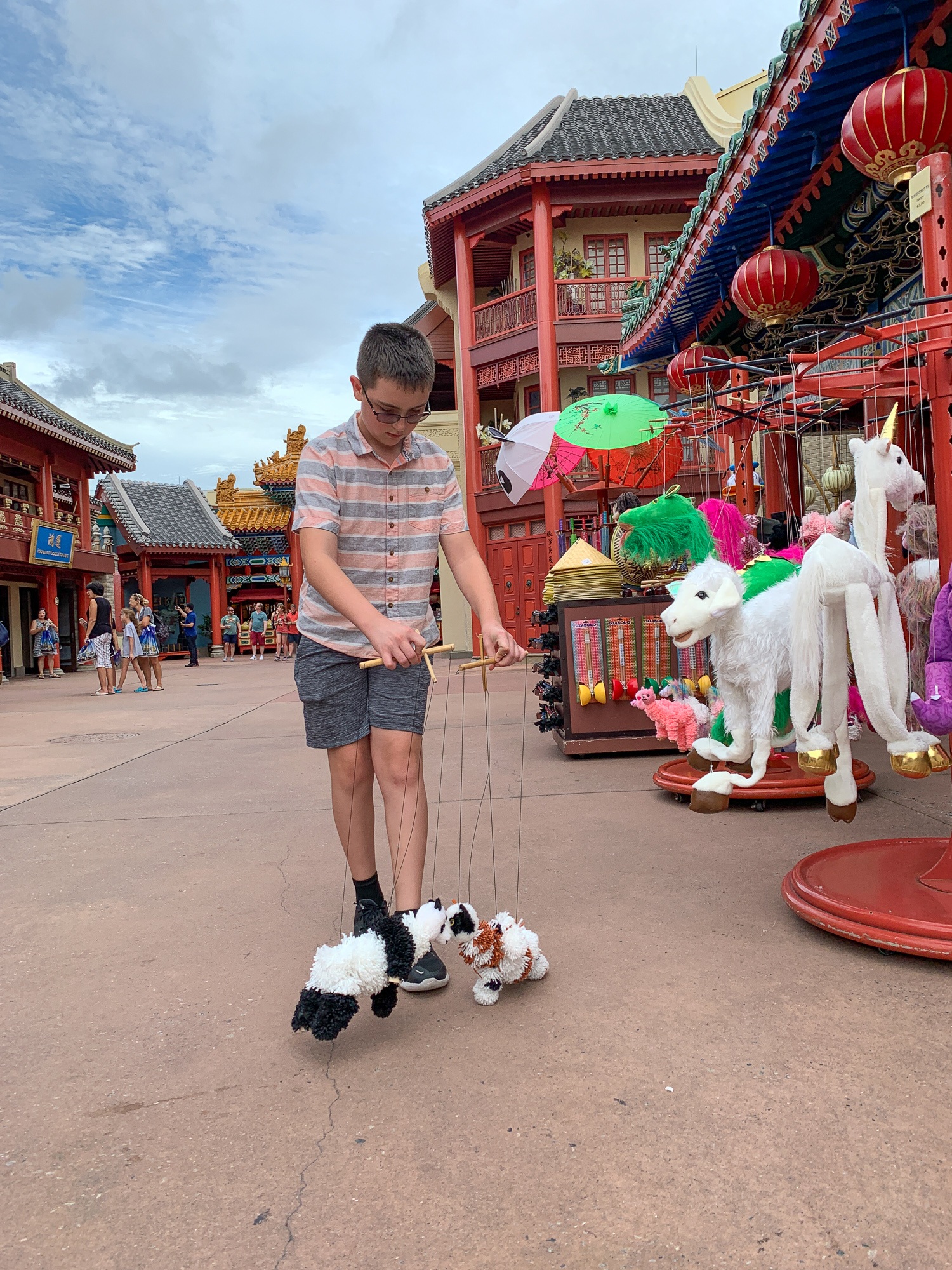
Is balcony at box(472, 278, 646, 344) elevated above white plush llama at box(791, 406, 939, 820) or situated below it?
above

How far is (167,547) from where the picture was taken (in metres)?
28.8

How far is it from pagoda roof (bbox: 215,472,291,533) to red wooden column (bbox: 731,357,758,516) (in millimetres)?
26005

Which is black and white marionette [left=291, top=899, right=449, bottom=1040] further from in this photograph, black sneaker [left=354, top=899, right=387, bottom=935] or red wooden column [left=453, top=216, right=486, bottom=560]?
red wooden column [left=453, top=216, right=486, bottom=560]

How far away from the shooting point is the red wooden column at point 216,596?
98.8 feet

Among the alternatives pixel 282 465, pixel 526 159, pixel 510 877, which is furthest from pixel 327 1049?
pixel 282 465

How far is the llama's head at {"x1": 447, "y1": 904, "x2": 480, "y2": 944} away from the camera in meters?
2.30

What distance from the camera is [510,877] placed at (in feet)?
11.1

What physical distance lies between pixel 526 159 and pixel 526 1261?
16.7 metres

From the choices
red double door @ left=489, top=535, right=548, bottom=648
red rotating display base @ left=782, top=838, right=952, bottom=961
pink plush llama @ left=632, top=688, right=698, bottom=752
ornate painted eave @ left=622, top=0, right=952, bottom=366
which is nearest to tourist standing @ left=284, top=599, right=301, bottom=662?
red double door @ left=489, top=535, right=548, bottom=648

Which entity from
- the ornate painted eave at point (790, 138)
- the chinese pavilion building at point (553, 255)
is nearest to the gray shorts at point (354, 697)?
the ornate painted eave at point (790, 138)

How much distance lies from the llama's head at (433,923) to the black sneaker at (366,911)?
0.10m

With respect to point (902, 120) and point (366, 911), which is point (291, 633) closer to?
point (902, 120)

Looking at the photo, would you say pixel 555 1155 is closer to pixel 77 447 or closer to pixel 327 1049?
pixel 327 1049

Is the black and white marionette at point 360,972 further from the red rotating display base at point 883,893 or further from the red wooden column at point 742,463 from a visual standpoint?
the red wooden column at point 742,463
